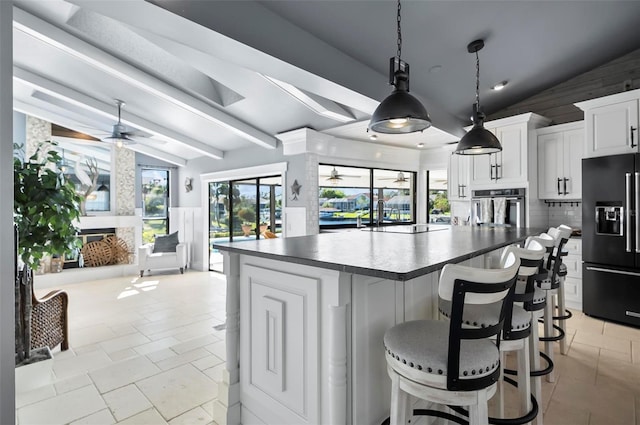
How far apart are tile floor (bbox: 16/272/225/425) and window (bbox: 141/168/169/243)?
2899 millimetres

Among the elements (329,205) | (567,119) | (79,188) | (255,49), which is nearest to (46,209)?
(255,49)

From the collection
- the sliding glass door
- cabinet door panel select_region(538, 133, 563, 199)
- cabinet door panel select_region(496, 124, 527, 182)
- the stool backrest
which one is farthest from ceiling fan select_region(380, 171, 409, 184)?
the stool backrest

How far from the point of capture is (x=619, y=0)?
10.4 feet

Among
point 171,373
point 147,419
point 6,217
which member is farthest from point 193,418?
point 6,217

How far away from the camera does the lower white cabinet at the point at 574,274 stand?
13.8ft

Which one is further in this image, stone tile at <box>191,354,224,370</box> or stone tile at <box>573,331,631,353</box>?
stone tile at <box>573,331,631,353</box>

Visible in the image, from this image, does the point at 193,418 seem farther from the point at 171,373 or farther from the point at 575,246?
the point at 575,246

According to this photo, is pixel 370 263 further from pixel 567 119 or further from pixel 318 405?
pixel 567 119

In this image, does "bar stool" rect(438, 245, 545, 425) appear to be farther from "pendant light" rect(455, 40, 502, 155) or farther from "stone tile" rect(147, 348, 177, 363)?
"stone tile" rect(147, 348, 177, 363)

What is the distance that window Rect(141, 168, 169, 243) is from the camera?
25.7 ft

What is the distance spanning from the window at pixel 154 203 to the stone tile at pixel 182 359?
18.2 ft

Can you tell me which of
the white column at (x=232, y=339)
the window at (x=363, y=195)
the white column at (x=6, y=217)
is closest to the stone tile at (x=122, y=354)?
the white column at (x=232, y=339)

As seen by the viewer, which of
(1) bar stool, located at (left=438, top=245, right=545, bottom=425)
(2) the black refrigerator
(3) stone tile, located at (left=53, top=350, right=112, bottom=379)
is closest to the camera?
(1) bar stool, located at (left=438, top=245, right=545, bottom=425)

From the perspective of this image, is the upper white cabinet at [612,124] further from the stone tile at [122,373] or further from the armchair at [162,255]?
the armchair at [162,255]
